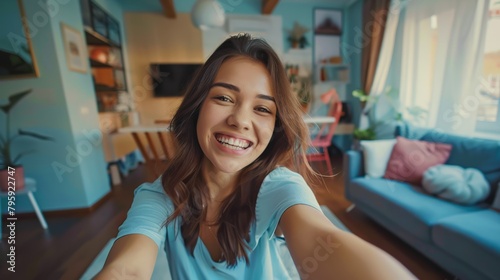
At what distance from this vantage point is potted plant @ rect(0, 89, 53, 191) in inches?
62.6

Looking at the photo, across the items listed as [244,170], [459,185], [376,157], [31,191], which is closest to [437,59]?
[376,157]

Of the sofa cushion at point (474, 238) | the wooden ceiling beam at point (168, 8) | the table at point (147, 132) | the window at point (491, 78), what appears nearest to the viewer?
the sofa cushion at point (474, 238)

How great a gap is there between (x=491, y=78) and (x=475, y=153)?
0.67m

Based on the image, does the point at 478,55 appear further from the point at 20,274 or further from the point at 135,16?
the point at 135,16

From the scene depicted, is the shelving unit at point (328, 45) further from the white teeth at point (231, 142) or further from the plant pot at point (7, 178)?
the plant pot at point (7, 178)

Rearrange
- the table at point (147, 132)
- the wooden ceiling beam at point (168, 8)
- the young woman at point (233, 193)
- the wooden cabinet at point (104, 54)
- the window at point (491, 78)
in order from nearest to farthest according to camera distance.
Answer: the young woman at point (233, 193)
the window at point (491, 78)
the table at point (147, 132)
the wooden cabinet at point (104, 54)
the wooden ceiling beam at point (168, 8)

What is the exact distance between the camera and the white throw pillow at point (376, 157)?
179 centimetres

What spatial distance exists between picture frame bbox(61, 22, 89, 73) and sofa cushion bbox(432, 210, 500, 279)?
3099 mm

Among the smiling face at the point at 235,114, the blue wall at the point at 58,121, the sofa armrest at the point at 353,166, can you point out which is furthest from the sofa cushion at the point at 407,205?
the blue wall at the point at 58,121

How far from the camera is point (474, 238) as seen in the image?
96cm

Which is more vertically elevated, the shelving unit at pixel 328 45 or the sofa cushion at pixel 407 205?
the shelving unit at pixel 328 45

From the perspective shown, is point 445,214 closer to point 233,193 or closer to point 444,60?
point 233,193

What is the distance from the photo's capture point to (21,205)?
192 centimetres

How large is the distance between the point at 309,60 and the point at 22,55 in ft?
11.9
